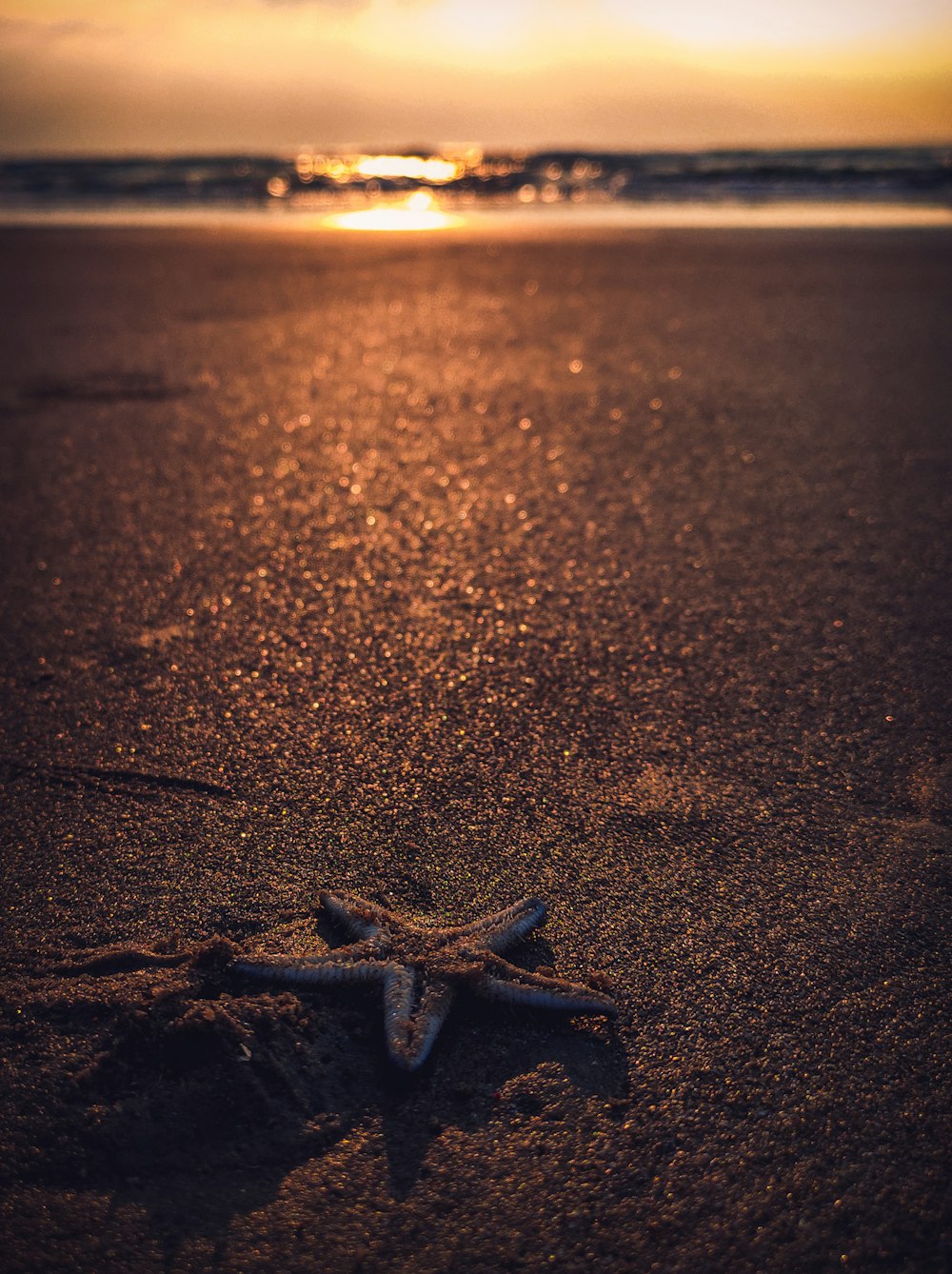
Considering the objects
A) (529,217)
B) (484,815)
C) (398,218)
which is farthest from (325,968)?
(398,218)

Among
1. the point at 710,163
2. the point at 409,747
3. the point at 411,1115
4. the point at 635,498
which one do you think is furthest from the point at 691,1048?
the point at 710,163

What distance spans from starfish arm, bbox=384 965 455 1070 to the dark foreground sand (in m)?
0.07

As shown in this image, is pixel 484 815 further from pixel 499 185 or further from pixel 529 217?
pixel 499 185

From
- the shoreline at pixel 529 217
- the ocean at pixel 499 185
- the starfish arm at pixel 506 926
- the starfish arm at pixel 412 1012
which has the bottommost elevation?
the starfish arm at pixel 412 1012

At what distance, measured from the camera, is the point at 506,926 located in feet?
7.88

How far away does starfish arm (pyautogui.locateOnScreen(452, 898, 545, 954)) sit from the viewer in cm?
236

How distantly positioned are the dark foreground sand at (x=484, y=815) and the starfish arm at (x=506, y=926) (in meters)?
0.08

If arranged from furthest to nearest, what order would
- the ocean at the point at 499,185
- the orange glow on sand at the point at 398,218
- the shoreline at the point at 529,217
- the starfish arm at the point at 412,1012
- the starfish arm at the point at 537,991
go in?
the ocean at the point at 499,185, the orange glow on sand at the point at 398,218, the shoreline at the point at 529,217, the starfish arm at the point at 537,991, the starfish arm at the point at 412,1012

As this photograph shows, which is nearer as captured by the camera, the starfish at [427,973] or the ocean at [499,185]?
the starfish at [427,973]

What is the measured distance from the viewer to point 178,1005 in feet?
7.20

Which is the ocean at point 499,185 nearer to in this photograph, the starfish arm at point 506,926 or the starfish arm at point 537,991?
the starfish arm at point 506,926

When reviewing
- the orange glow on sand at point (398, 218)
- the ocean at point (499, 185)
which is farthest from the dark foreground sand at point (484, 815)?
the ocean at point (499, 185)

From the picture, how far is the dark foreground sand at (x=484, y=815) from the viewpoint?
1931 millimetres

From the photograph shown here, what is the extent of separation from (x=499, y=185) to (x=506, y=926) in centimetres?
2544
